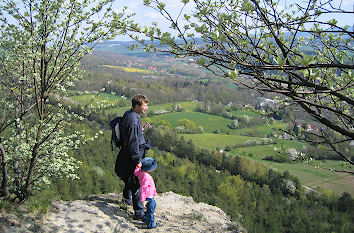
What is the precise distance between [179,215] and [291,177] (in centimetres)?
4272

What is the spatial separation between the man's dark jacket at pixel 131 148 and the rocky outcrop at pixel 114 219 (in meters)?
0.84

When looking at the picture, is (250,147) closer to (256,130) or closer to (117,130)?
(256,130)

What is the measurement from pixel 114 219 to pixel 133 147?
175 cm

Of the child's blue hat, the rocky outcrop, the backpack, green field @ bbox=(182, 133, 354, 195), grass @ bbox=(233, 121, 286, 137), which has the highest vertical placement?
the backpack

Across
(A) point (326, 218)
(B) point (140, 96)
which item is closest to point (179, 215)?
(B) point (140, 96)

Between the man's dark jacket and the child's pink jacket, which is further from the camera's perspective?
the child's pink jacket

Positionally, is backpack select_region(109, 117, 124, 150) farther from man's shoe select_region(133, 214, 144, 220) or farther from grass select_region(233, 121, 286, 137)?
grass select_region(233, 121, 286, 137)

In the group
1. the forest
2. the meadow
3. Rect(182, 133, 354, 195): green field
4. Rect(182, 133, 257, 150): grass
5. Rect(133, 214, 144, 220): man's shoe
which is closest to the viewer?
the forest

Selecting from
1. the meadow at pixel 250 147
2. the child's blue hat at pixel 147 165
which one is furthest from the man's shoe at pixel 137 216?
the meadow at pixel 250 147

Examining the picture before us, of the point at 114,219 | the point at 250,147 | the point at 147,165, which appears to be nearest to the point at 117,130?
the point at 147,165

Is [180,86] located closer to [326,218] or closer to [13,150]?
[326,218]

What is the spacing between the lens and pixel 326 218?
117 feet

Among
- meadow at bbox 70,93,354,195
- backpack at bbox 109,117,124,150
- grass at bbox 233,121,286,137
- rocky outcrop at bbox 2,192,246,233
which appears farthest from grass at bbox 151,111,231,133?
backpack at bbox 109,117,124,150

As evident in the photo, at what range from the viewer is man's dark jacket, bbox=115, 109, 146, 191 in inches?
215
